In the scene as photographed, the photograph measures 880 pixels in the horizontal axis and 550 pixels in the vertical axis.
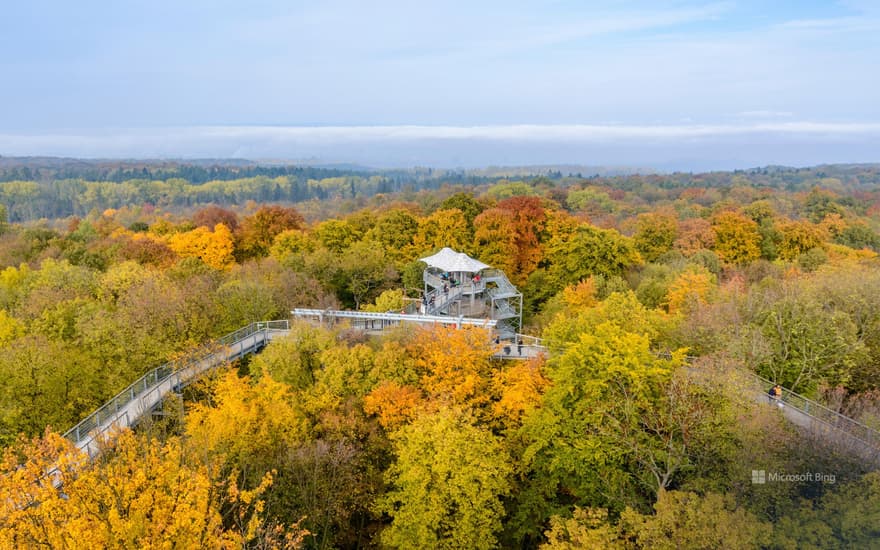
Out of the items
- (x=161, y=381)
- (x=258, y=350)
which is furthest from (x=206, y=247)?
(x=161, y=381)

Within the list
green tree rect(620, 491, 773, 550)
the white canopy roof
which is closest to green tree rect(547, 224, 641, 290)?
the white canopy roof

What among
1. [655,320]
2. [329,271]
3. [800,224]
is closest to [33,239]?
[329,271]

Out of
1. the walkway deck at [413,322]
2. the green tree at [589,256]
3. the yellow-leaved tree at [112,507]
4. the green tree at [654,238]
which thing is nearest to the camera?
the yellow-leaved tree at [112,507]

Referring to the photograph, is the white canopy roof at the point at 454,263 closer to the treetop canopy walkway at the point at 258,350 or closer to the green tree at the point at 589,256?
the treetop canopy walkway at the point at 258,350

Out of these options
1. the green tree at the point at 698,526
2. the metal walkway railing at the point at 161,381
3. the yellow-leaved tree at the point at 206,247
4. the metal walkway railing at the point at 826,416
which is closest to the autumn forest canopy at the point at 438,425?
the green tree at the point at 698,526

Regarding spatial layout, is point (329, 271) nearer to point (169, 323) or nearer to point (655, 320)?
point (169, 323)

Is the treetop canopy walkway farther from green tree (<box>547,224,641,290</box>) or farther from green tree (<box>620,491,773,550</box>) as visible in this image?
green tree (<box>547,224,641,290</box>)
